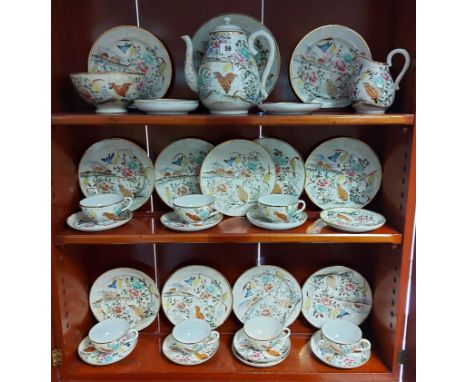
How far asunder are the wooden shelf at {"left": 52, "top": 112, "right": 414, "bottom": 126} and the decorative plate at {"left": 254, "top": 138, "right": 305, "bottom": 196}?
239 millimetres

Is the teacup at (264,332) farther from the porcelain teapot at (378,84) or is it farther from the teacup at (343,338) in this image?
the porcelain teapot at (378,84)

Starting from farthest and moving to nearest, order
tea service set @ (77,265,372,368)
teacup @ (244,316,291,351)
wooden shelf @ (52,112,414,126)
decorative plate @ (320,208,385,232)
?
tea service set @ (77,265,372,368), teacup @ (244,316,291,351), decorative plate @ (320,208,385,232), wooden shelf @ (52,112,414,126)

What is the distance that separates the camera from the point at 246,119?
984 mm

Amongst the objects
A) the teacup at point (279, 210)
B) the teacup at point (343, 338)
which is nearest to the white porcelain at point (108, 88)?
the teacup at point (279, 210)

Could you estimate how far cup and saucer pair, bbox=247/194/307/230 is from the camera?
1103mm

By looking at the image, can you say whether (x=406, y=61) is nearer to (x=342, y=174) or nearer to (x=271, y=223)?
(x=342, y=174)

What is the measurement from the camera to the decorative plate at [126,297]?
1328 millimetres

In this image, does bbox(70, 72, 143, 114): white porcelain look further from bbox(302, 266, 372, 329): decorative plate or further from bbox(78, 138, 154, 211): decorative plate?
bbox(302, 266, 372, 329): decorative plate

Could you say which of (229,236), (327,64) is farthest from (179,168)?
(327,64)

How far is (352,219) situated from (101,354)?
32.0 inches

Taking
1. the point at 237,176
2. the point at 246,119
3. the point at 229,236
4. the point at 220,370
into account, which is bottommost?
the point at 220,370

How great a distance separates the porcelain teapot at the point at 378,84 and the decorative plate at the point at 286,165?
10.7 inches

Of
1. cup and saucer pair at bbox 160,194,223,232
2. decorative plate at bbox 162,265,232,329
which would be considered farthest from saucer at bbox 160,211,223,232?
decorative plate at bbox 162,265,232,329

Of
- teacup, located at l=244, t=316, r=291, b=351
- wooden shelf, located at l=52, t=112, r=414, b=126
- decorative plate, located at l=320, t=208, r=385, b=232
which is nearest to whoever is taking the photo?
wooden shelf, located at l=52, t=112, r=414, b=126
